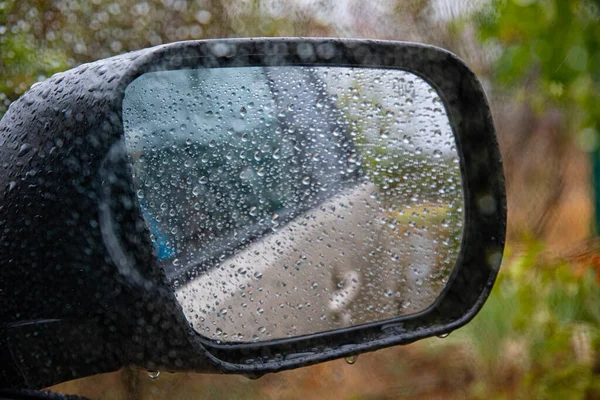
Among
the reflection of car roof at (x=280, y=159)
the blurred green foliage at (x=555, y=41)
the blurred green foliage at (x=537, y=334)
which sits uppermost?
the reflection of car roof at (x=280, y=159)

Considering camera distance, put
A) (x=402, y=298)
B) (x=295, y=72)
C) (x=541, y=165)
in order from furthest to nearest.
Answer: (x=541, y=165)
(x=402, y=298)
(x=295, y=72)

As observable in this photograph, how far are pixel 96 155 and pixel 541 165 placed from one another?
5003 millimetres

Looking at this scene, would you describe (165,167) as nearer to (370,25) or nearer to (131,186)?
(131,186)

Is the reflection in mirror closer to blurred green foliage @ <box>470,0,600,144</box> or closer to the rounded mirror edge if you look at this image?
the rounded mirror edge

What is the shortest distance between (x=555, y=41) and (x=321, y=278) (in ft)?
7.71

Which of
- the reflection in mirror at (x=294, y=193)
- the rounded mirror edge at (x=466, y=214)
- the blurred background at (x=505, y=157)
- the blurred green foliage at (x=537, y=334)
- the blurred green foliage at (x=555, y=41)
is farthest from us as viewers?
the blurred green foliage at (x=537, y=334)

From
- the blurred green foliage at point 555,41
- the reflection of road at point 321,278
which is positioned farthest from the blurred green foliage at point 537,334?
the reflection of road at point 321,278

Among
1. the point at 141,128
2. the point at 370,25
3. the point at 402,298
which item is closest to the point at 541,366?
the point at 370,25

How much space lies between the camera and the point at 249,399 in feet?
10.6

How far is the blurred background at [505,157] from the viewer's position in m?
2.17

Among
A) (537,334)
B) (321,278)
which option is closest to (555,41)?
(537,334)

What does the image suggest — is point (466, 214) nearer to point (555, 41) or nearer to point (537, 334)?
point (555, 41)

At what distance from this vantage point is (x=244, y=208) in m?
1.21

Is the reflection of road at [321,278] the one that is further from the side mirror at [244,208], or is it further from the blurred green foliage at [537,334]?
the blurred green foliage at [537,334]
